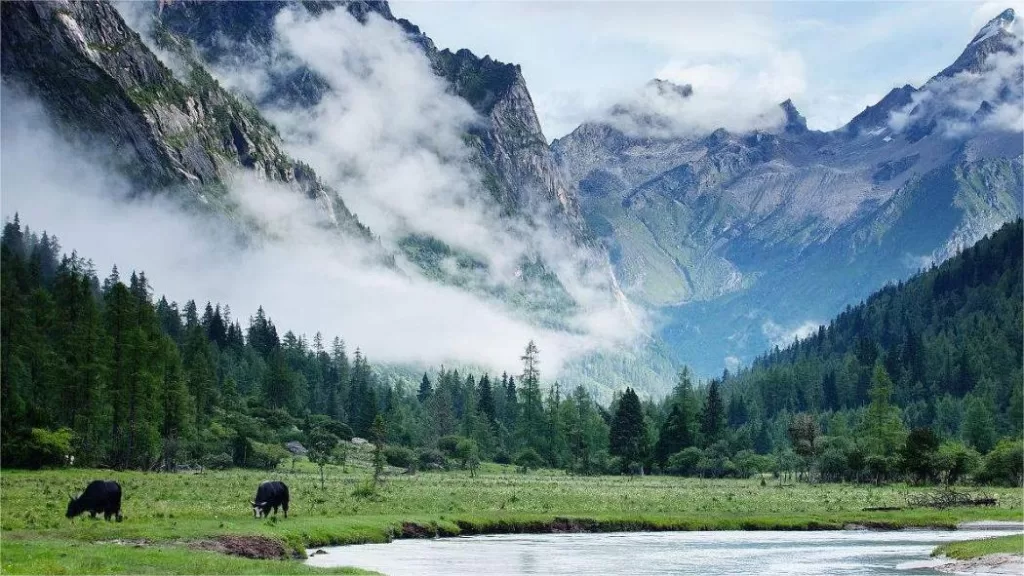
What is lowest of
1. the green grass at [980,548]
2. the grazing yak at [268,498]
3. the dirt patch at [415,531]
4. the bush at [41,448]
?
the green grass at [980,548]

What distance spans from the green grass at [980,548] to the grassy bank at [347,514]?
82.9 ft

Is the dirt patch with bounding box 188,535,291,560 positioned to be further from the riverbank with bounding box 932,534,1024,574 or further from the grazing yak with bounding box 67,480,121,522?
the riverbank with bounding box 932,534,1024,574

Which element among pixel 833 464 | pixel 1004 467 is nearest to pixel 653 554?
pixel 1004 467

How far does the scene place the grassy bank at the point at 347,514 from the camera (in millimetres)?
53250

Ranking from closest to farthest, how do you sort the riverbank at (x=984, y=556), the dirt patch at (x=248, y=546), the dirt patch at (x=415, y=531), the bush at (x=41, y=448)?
the dirt patch at (x=248, y=546), the riverbank at (x=984, y=556), the dirt patch at (x=415, y=531), the bush at (x=41, y=448)

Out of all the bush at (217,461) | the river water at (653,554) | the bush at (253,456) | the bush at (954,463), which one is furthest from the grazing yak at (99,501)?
the bush at (954,463)

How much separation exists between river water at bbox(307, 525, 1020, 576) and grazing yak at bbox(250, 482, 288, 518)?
693cm

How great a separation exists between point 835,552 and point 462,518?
29.9 meters

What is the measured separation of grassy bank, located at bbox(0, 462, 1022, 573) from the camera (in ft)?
175

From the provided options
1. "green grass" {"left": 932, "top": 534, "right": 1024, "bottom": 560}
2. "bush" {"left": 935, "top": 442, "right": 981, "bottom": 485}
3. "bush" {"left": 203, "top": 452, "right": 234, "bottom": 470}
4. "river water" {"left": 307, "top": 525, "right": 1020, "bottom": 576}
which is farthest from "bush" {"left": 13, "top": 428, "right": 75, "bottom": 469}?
"bush" {"left": 935, "top": 442, "right": 981, "bottom": 485}

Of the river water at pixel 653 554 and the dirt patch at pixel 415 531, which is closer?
the river water at pixel 653 554

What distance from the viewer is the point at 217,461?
6368 inches

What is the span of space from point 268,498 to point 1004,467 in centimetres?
11588

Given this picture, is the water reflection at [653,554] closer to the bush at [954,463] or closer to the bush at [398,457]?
the bush at [954,463]
